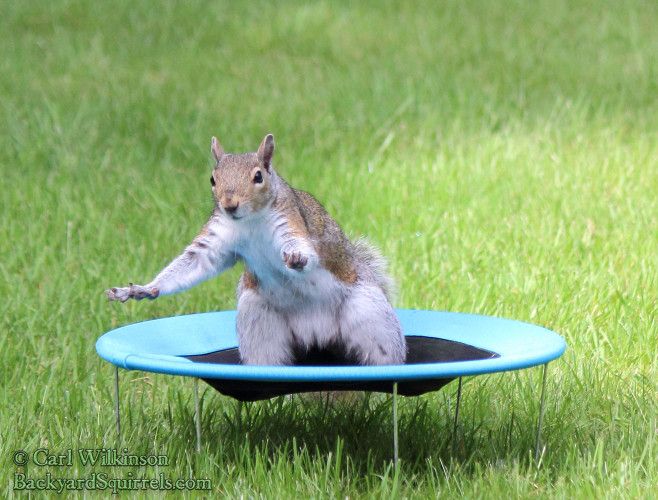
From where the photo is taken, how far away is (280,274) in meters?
2.91

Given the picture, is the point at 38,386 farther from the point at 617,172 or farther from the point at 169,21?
the point at 169,21

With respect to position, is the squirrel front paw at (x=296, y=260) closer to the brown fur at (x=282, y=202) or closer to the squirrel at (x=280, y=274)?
the squirrel at (x=280, y=274)

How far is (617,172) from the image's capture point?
587cm

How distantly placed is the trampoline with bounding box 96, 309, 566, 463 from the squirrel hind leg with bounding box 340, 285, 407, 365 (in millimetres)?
56

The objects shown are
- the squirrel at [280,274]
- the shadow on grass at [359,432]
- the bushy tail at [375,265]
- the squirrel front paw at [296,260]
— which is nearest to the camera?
the squirrel front paw at [296,260]

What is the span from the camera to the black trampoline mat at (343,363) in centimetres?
281

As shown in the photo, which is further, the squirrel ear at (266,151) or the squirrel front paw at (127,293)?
the squirrel ear at (266,151)

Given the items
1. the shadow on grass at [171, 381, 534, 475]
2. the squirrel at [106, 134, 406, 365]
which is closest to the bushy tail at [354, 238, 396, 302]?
the squirrel at [106, 134, 406, 365]

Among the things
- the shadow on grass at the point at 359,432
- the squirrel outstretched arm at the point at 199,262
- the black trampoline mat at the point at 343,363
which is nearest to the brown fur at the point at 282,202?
the squirrel outstretched arm at the point at 199,262

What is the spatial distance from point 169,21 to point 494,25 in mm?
2468

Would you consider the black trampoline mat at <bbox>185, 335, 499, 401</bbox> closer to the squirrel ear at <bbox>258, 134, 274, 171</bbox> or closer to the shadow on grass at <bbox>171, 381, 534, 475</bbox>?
the shadow on grass at <bbox>171, 381, 534, 475</bbox>

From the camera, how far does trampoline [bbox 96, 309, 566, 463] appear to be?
2582 mm

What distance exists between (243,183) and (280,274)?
0.27 metres

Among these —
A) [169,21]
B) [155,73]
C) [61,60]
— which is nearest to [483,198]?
[155,73]
